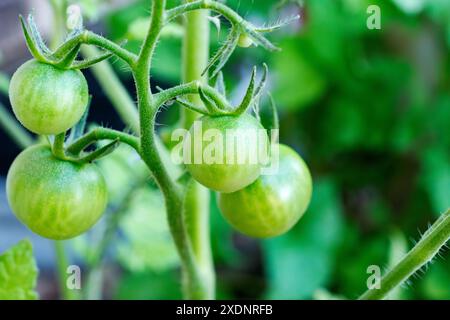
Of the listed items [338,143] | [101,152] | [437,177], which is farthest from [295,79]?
[101,152]

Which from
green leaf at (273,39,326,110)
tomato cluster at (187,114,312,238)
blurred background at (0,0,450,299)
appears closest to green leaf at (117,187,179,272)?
blurred background at (0,0,450,299)

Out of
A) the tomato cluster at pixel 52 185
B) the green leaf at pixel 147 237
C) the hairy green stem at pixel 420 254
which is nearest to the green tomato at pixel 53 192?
the tomato cluster at pixel 52 185

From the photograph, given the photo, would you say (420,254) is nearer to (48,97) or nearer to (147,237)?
(48,97)

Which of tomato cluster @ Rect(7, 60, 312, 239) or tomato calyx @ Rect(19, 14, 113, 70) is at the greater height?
tomato calyx @ Rect(19, 14, 113, 70)

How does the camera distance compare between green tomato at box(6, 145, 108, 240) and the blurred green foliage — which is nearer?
green tomato at box(6, 145, 108, 240)

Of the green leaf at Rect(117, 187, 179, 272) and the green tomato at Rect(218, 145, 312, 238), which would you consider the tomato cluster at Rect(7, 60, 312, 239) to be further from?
the green leaf at Rect(117, 187, 179, 272)

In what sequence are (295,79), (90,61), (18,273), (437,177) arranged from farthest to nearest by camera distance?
(295,79), (437,177), (18,273), (90,61)
